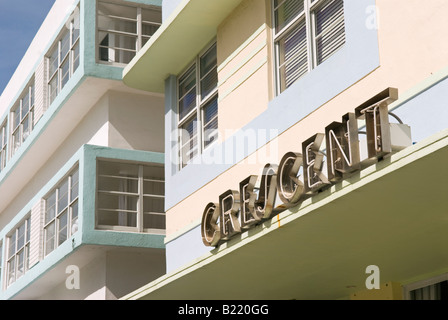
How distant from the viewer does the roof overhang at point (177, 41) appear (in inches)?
570

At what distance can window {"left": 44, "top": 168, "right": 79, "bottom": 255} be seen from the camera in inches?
755

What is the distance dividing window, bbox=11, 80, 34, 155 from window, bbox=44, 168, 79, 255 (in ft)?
10.0

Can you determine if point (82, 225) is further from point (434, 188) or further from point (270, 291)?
point (434, 188)

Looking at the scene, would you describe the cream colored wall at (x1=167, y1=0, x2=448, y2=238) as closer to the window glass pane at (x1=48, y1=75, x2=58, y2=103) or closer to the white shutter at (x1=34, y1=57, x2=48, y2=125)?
the window glass pane at (x1=48, y1=75, x2=58, y2=103)

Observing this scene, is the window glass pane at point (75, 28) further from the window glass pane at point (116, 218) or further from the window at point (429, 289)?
the window at point (429, 289)

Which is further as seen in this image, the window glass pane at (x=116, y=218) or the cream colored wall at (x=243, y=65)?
the window glass pane at (x=116, y=218)

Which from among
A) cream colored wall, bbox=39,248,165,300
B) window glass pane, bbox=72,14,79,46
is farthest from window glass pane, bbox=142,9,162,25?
cream colored wall, bbox=39,248,165,300

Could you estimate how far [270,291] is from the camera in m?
13.6

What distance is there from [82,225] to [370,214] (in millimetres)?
8953

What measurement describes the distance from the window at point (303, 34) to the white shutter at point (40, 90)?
1024cm

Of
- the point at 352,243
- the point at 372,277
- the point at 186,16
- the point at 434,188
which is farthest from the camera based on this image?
the point at 186,16

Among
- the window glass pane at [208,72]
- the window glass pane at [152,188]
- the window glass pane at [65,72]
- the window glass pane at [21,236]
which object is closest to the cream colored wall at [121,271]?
the window glass pane at [152,188]

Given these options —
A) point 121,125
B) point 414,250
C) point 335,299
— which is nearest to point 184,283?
point 335,299

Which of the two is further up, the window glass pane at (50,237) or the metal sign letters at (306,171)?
the window glass pane at (50,237)
